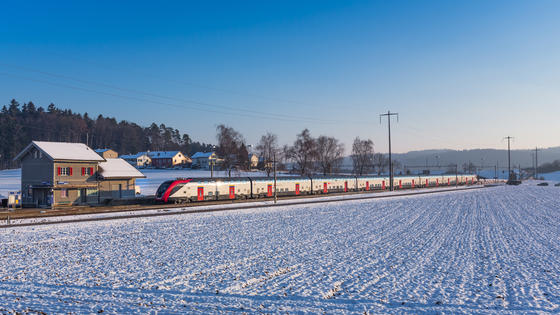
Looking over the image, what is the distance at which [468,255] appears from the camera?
1838 centimetres

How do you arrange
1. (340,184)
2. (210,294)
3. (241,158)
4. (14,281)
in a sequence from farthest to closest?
1. (241,158)
2. (340,184)
3. (14,281)
4. (210,294)

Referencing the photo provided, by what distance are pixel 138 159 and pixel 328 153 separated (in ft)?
216

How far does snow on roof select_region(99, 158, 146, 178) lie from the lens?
45531 mm

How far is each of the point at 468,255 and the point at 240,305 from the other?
481 inches

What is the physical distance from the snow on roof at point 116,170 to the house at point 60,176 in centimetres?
34

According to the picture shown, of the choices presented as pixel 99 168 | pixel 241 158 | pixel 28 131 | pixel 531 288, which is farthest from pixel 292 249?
pixel 28 131

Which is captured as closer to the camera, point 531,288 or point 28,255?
point 531,288

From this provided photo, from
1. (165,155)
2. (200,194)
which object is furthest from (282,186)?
(165,155)

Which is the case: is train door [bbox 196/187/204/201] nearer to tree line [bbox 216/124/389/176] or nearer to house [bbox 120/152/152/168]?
tree line [bbox 216/124/389/176]

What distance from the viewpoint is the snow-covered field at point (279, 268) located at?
11.7 meters

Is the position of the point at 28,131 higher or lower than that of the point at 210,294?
higher

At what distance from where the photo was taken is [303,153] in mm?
102438

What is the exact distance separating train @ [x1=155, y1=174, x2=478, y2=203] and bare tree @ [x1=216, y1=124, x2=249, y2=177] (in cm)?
2771

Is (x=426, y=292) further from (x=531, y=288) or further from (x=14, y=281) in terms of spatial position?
(x=14, y=281)
